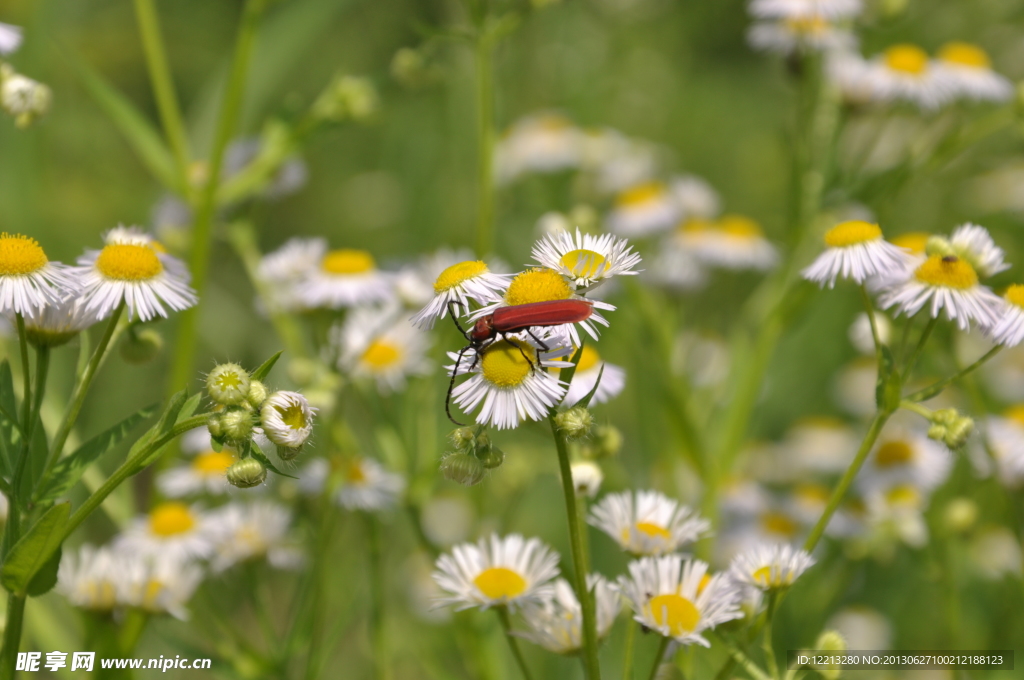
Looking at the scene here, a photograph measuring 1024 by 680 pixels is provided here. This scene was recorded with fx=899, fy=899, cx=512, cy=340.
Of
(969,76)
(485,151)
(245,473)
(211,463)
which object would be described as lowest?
(245,473)

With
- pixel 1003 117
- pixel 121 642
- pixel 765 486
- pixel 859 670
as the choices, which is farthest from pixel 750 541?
pixel 121 642

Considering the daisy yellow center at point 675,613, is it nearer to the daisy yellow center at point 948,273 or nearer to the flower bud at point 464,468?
the flower bud at point 464,468

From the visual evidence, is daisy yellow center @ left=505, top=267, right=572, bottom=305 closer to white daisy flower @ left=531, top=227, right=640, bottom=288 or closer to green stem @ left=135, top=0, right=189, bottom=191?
white daisy flower @ left=531, top=227, right=640, bottom=288

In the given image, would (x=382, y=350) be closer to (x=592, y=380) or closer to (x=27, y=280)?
(x=592, y=380)

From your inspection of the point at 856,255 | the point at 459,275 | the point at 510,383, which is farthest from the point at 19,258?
the point at 856,255

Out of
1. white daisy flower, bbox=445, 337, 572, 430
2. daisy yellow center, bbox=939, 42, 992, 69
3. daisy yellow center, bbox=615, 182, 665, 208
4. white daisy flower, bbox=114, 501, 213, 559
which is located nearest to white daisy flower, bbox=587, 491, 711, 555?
white daisy flower, bbox=445, 337, 572, 430

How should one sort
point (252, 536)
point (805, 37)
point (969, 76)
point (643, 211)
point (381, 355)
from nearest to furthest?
point (252, 536) < point (381, 355) < point (805, 37) < point (969, 76) < point (643, 211)

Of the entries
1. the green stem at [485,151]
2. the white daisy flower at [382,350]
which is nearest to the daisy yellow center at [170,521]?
the white daisy flower at [382,350]
